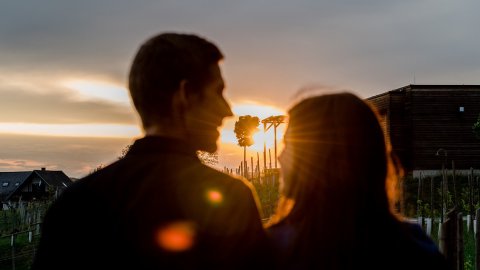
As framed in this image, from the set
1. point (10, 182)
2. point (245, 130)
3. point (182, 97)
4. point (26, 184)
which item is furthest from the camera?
point (10, 182)

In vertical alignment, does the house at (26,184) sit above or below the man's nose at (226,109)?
below

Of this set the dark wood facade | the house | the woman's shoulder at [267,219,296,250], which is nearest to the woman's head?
the woman's shoulder at [267,219,296,250]

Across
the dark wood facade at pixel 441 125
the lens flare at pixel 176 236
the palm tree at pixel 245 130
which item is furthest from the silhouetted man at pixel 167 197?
the palm tree at pixel 245 130

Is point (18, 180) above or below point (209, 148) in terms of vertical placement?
below

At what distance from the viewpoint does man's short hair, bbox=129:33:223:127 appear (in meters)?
2.00

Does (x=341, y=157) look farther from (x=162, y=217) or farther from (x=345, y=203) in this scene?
(x=162, y=217)

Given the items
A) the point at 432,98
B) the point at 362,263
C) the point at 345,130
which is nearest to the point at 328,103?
the point at 345,130

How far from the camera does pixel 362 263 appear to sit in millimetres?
2250

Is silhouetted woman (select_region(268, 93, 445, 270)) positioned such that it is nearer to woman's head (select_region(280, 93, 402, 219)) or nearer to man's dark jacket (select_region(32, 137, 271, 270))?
woman's head (select_region(280, 93, 402, 219))

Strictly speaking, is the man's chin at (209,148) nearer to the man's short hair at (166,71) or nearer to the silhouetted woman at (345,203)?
the man's short hair at (166,71)

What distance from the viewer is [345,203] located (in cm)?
228

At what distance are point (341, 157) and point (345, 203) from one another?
179mm

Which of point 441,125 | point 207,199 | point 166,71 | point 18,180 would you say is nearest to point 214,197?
point 207,199

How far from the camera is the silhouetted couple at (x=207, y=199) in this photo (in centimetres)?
188
